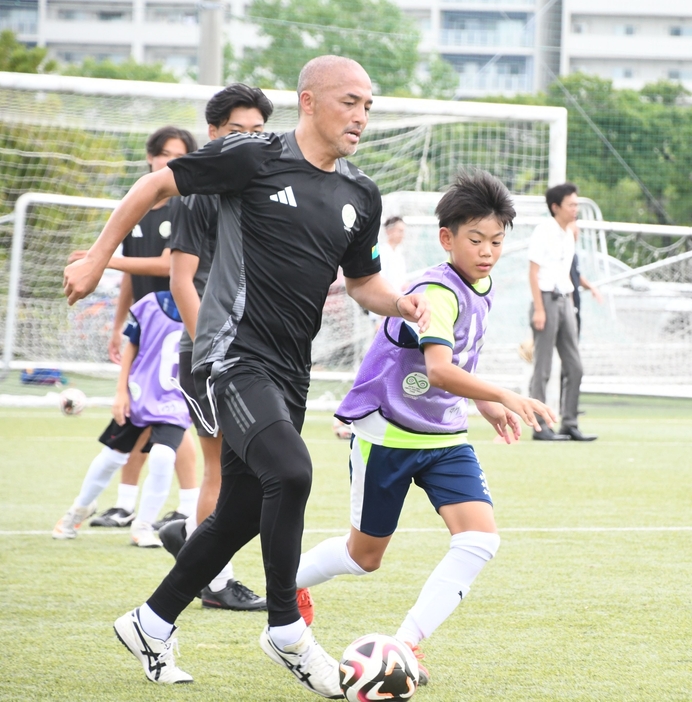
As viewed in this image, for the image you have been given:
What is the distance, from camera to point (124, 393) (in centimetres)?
560

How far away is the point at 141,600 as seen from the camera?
4406mm

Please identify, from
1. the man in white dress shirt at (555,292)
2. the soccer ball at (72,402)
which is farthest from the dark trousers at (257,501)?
the man in white dress shirt at (555,292)

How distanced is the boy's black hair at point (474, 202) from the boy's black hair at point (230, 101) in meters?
1.11

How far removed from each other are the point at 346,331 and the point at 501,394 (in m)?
11.2

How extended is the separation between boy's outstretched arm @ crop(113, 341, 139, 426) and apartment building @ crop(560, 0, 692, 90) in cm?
7549

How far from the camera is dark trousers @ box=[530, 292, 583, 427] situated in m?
10.0

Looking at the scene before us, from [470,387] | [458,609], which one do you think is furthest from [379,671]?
[458,609]

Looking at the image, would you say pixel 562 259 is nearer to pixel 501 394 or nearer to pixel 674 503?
pixel 674 503

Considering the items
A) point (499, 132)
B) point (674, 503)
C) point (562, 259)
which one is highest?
point (499, 132)

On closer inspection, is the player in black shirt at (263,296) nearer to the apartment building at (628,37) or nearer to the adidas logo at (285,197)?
the adidas logo at (285,197)

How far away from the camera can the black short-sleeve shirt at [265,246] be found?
10.9ft

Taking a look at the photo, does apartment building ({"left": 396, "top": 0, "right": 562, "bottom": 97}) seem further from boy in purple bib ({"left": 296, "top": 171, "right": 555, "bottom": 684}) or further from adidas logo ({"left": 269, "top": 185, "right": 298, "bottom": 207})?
adidas logo ({"left": 269, "top": 185, "right": 298, "bottom": 207})

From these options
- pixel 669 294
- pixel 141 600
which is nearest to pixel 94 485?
pixel 141 600

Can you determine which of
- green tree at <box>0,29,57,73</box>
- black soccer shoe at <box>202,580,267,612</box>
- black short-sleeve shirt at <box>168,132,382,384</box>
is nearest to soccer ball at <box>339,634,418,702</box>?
Result: black short-sleeve shirt at <box>168,132,382,384</box>
